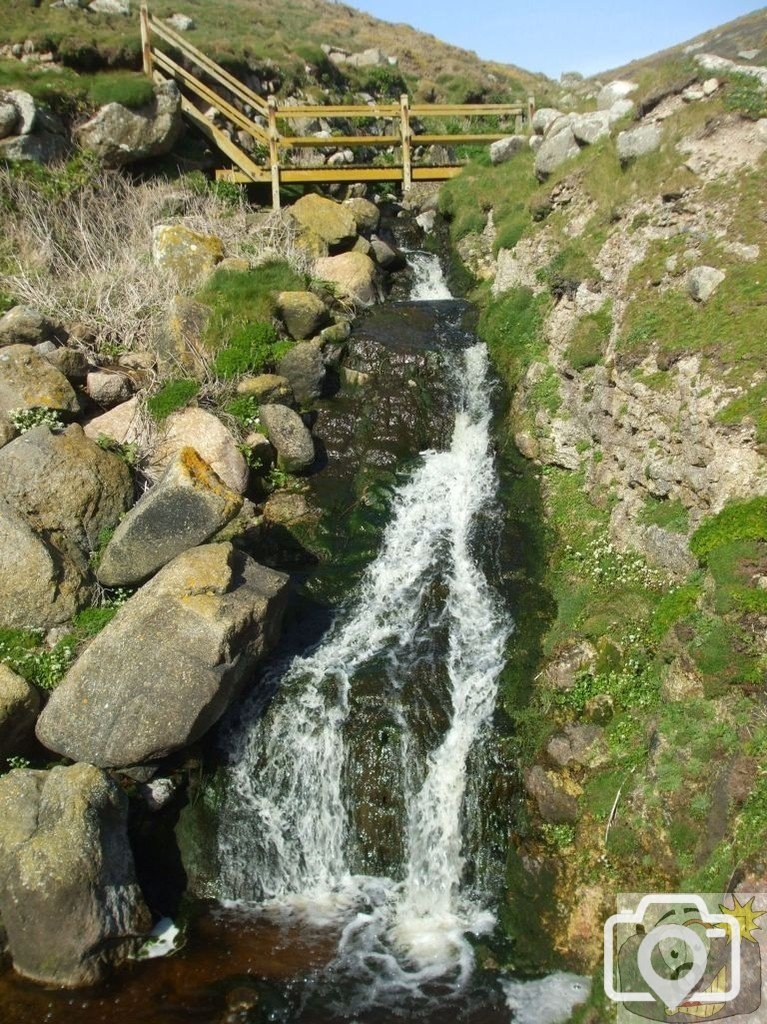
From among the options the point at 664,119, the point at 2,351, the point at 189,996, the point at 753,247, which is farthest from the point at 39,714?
the point at 664,119

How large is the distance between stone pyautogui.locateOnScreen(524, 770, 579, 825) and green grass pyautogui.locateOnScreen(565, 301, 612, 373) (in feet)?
23.9

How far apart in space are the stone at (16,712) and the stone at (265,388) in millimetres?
7369

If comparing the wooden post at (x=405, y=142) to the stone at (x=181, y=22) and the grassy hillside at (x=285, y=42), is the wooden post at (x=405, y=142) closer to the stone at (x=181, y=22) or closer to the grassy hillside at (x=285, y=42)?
the grassy hillside at (x=285, y=42)

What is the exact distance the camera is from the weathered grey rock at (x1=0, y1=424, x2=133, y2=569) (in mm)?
10891

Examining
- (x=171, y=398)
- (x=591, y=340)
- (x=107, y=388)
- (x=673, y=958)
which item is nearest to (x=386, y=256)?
(x=591, y=340)

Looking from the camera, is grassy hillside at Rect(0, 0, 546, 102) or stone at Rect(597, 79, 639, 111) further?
grassy hillside at Rect(0, 0, 546, 102)

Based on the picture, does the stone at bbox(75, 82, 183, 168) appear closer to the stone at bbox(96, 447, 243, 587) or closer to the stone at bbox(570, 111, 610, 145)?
the stone at bbox(570, 111, 610, 145)

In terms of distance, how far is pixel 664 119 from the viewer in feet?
45.8

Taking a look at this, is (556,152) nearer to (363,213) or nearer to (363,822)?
(363,213)

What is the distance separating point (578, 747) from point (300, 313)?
449 inches

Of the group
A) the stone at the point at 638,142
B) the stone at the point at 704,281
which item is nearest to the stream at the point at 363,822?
the stone at the point at 704,281

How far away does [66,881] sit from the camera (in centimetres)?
782

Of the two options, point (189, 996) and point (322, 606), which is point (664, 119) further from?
point (189, 996)

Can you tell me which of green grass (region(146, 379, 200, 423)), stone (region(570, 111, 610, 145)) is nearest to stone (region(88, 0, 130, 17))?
stone (region(570, 111, 610, 145))
